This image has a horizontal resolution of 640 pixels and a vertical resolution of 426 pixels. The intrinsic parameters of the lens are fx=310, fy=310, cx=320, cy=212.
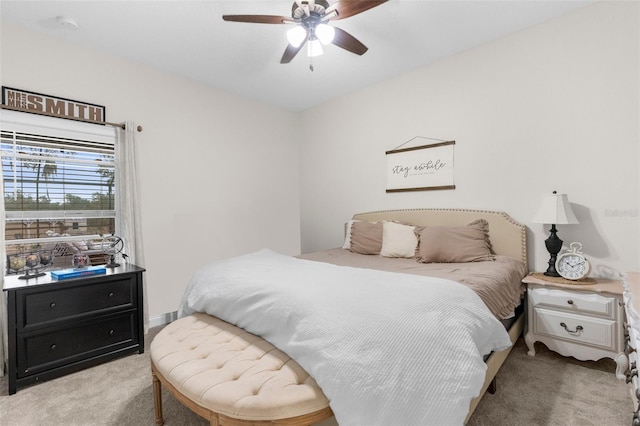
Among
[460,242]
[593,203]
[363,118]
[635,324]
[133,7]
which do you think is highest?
[133,7]

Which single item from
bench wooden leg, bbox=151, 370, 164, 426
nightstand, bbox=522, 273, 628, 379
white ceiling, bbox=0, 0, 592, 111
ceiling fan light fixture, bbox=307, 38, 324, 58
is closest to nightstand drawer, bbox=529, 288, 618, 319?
nightstand, bbox=522, 273, 628, 379

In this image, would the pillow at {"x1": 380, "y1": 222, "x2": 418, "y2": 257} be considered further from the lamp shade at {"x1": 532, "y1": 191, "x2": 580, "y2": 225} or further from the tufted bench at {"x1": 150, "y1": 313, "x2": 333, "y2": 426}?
→ the tufted bench at {"x1": 150, "y1": 313, "x2": 333, "y2": 426}

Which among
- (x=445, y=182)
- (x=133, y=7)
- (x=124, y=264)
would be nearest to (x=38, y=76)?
(x=133, y=7)

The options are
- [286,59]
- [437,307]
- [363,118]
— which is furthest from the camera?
[363,118]

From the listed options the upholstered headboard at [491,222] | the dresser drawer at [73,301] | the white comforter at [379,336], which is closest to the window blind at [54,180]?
the dresser drawer at [73,301]

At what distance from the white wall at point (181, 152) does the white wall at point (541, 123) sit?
1.49m

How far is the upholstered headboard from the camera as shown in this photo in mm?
2629

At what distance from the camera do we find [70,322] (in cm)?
218

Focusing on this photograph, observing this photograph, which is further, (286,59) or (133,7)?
(286,59)

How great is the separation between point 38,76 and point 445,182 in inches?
145

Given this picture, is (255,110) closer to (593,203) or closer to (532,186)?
(532,186)

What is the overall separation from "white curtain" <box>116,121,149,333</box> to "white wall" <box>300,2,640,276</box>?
2.54m

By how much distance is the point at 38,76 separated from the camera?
249 cm

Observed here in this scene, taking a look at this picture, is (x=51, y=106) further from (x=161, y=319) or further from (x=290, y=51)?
(x=161, y=319)
